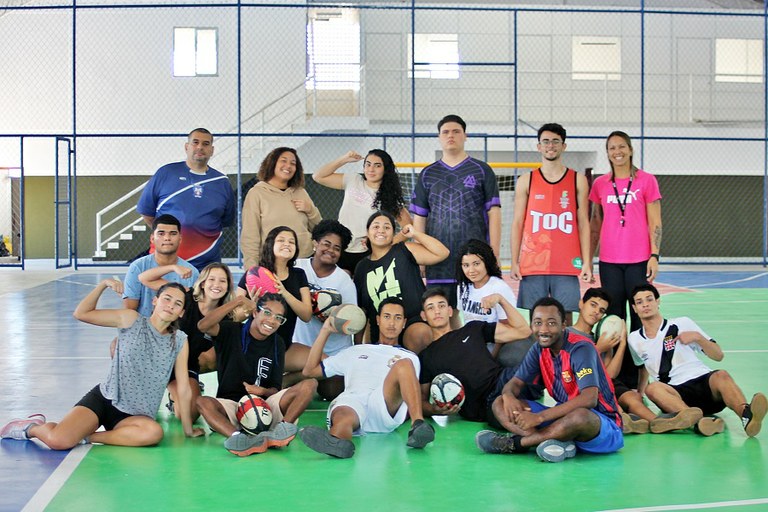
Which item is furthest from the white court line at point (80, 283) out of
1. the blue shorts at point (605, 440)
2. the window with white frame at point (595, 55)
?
the window with white frame at point (595, 55)

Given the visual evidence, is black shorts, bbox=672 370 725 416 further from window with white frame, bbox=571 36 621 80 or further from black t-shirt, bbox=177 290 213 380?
window with white frame, bbox=571 36 621 80

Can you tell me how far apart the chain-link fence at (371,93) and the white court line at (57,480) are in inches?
Answer: 655

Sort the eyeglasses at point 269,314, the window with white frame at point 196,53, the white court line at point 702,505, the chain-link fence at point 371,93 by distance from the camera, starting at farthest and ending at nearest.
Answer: the window with white frame at point 196,53
the chain-link fence at point 371,93
the eyeglasses at point 269,314
the white court line at point 702,505

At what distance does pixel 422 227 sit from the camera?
713cm

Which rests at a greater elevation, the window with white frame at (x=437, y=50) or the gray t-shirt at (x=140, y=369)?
the window with white frame at (x=437, y=50)

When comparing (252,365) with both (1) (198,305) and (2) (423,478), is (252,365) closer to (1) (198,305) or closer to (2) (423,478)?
(1) (198,305)

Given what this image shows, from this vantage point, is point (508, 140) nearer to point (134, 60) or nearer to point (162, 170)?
point (134, 60)

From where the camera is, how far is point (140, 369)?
5574 mm

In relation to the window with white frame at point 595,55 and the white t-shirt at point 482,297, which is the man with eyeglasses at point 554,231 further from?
the window with white frame at point 595,55

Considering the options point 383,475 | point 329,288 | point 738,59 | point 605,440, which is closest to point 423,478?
point 383,475

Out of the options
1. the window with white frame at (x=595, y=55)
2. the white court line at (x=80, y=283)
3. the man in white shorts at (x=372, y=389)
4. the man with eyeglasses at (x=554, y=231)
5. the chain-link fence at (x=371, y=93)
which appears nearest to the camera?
the man in white shorts at (x=372, y=389)

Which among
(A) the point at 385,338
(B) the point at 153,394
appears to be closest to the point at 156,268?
(B) the point at 153,394

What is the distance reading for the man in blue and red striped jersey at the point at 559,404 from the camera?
5188 millimetres

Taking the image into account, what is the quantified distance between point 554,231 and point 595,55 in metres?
19.5
